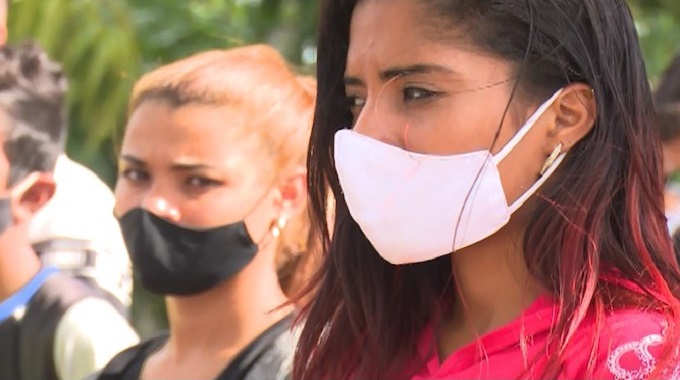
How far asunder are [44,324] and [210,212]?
54cm

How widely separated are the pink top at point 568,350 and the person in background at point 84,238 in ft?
5.02

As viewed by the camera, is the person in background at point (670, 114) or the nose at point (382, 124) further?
the person in background at point (670, 114)

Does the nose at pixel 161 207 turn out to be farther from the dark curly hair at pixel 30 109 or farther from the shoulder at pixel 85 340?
the dark curly hair at pixel 30 109

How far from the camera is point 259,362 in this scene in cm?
307

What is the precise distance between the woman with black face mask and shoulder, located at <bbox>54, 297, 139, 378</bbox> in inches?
4.6

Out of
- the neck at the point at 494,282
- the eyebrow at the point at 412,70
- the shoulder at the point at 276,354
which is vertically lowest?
the shoulder at the point at 276,354

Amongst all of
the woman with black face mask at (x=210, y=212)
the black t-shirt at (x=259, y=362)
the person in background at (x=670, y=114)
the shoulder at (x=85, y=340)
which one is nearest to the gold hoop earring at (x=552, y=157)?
the black t-shirt at (x=259, y=362)

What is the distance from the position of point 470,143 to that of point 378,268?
40cm

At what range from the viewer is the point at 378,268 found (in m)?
2.59

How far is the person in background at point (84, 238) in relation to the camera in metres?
3.74

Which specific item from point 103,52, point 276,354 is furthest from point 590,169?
point 103,52

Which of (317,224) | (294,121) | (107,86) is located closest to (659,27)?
(107,86)

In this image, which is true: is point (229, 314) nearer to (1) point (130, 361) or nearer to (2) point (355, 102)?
(1) point (130, 361)

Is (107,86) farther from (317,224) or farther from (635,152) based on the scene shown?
(635,152)
